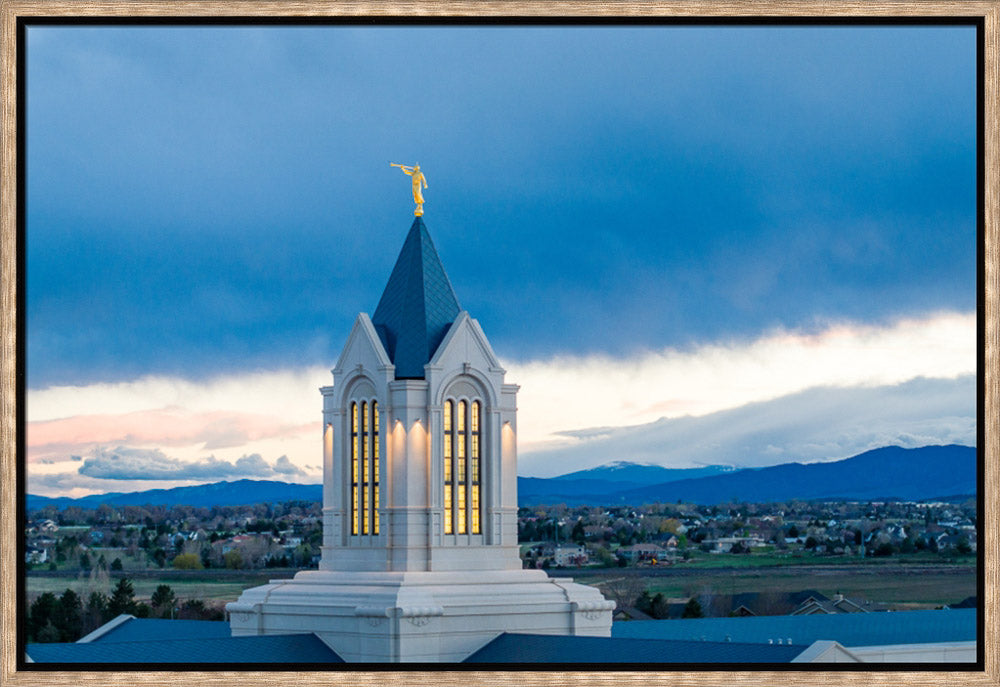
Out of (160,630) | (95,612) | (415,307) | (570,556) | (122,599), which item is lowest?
(95,612)

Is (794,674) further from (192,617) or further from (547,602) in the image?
(192,617)

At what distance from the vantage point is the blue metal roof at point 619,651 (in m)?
37.5

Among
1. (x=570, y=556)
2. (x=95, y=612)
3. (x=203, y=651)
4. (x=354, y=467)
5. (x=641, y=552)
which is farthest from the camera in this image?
(x=641, y=552)

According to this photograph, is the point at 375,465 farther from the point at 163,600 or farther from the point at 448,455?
the point at 163,600

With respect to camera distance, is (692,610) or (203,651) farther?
(692,610)

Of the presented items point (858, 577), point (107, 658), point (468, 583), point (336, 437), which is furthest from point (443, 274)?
point (858, 577)

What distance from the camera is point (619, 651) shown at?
130 ft

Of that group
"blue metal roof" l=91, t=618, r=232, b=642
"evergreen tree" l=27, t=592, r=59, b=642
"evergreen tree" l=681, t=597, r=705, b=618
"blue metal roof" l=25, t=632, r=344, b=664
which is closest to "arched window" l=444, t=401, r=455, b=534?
"blue metal roof" l=25, t=632, r=344, b=664

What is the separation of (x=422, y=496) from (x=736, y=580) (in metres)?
58.0

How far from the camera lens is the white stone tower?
1751 inches

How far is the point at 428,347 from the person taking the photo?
149 feet

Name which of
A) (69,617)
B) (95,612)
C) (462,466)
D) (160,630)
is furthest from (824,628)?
(95,612)

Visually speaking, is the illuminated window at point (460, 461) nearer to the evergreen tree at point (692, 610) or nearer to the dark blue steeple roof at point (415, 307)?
the dark blue steeple roof at point (415, 307)

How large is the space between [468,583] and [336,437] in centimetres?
588
